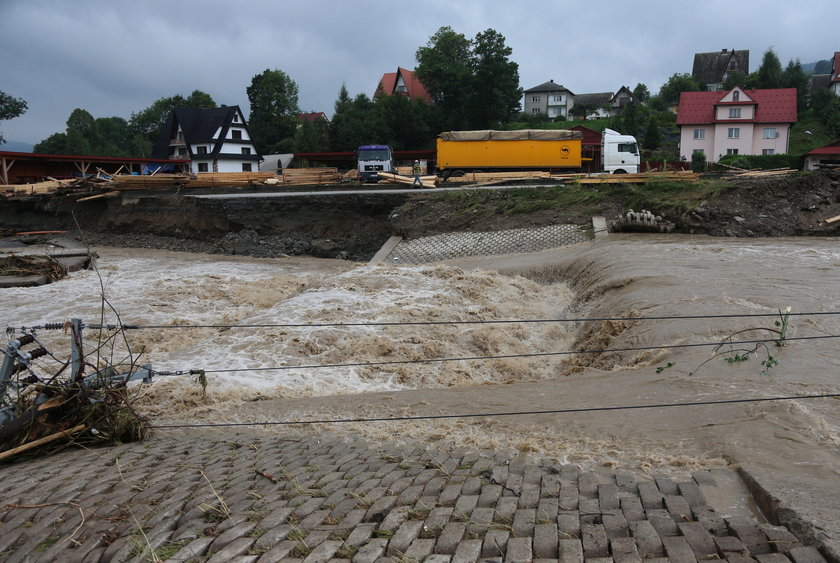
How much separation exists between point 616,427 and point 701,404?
1031 millimetres

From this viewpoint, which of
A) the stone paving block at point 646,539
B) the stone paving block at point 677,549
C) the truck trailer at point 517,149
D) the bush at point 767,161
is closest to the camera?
the stone paving block at point 677,549

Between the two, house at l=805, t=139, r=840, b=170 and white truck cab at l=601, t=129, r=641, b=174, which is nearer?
white truck cab at l=601, t=129, r=641, b=174

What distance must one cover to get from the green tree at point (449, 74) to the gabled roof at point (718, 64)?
3156cm

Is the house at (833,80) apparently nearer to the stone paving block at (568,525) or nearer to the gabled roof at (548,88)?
the gabled roof at (548,88)

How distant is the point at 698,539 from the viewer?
418 cm

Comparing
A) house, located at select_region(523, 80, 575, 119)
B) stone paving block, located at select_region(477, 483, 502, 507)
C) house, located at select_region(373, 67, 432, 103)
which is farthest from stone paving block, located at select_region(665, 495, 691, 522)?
house, located at select_region(523, 80, 575, 119)

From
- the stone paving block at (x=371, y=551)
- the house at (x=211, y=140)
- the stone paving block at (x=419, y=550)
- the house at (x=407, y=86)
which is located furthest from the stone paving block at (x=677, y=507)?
the house at (x=407, y=86)

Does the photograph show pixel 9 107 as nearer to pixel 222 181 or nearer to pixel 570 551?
pixel 222 181

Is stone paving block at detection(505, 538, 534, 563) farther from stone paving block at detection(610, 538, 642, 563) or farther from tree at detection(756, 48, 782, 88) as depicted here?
tree at detection(756, 48, 782, 88)

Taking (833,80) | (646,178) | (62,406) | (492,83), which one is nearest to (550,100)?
(492,83)

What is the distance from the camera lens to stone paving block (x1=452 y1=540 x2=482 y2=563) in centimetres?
419

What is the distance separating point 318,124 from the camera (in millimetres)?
62844

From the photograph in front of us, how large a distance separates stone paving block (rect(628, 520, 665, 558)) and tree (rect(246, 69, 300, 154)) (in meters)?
A: 69.6

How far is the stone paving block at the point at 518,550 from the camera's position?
4160mm
